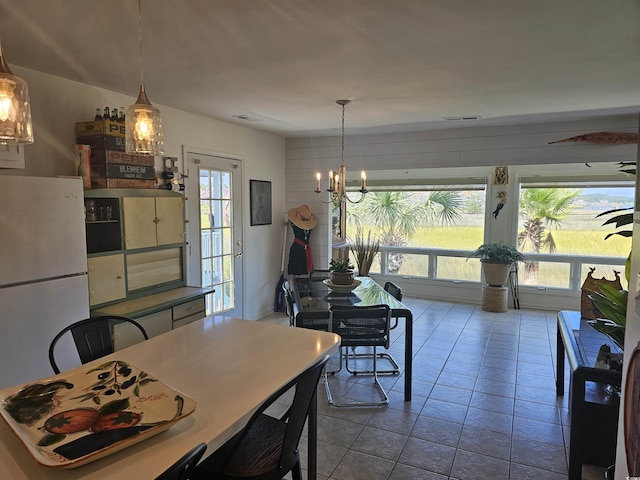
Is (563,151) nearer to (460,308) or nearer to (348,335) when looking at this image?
(460,308)

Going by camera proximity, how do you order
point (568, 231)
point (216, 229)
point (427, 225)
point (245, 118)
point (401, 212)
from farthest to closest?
1. point (401, 212)
2. point (427, 225)
3. point (568, 231)
4. point (216, 229)
5. point (245, 118)

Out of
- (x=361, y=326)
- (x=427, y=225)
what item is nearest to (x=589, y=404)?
(x=361, y=326)

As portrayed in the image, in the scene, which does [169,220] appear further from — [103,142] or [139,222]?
→ [103,142]

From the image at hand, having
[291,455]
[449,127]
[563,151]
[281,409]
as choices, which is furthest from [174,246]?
[563,151]

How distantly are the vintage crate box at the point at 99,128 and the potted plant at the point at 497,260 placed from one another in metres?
4.80

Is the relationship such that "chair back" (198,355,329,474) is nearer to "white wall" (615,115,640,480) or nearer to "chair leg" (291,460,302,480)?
"chair leg" (291,460,302,480)

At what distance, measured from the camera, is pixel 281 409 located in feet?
10.2

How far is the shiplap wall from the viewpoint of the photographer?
4512mm

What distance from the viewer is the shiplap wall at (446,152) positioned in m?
4.51

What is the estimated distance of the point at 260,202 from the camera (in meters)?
5.34

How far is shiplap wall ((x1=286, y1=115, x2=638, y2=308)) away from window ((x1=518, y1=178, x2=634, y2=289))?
295 mm

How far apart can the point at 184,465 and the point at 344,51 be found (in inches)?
88.1

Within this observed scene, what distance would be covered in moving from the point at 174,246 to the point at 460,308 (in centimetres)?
427

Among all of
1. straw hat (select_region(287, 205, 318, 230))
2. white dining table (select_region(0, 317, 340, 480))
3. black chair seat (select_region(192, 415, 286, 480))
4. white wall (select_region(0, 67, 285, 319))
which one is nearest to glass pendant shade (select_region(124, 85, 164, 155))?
white dining table (select_region(0, 317, 340, 480))
